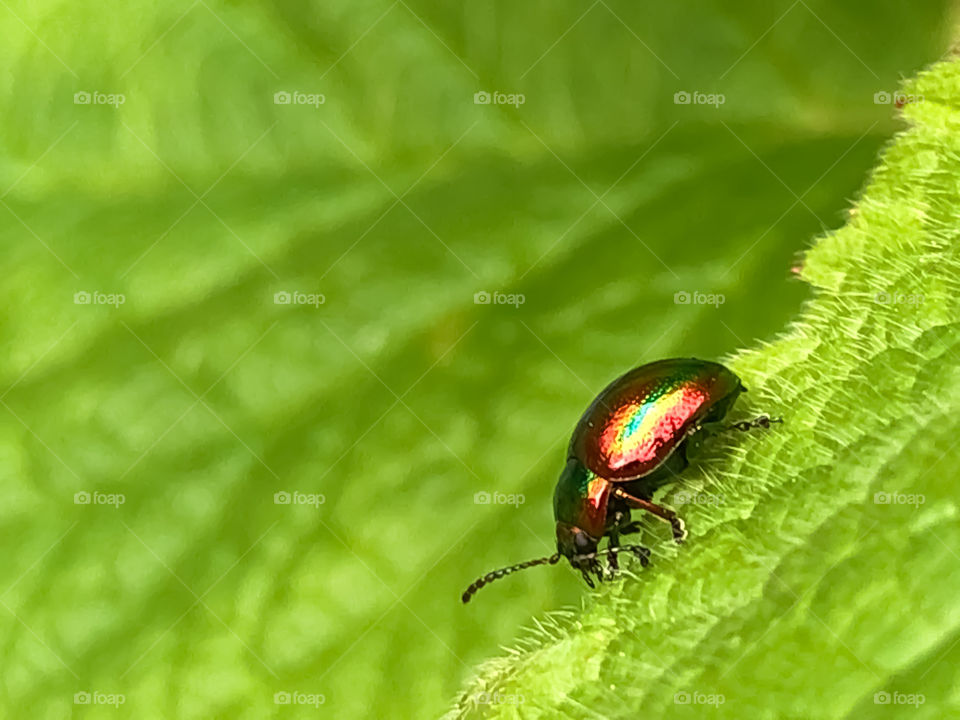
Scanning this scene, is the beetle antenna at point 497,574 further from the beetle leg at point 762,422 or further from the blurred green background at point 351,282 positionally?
the beetle leg at point 762,422

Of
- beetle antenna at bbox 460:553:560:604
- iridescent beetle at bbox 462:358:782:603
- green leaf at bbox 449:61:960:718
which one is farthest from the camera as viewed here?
beetle antenna at bbox 460:553:560:604

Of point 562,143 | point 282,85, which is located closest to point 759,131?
point 562,143

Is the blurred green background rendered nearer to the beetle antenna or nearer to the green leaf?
the beetle antenna

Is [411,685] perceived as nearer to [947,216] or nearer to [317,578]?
[317,578]

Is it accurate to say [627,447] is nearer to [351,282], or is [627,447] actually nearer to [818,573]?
[351,282]

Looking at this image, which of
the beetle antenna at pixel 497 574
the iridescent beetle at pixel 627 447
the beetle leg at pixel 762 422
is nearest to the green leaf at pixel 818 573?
the beetle leg at pixel 762 422

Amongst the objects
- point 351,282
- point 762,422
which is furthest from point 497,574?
point 762,422

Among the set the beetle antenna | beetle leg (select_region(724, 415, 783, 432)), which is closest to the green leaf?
beetle leg (select_region(724, 415, 783, 432))
